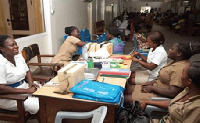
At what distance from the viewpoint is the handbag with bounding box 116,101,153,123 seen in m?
1.53

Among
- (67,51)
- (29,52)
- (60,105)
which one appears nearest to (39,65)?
(29,52)

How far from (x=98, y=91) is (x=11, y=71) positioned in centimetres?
104

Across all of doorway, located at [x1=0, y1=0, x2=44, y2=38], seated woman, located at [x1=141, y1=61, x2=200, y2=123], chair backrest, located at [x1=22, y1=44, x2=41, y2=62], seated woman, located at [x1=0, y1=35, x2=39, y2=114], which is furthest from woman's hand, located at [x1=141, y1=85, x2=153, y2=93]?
doorway, located at [x1=0, y1=0, x2=44, y2=38]

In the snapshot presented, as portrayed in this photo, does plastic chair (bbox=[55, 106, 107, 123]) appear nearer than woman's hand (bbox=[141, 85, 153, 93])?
Yes

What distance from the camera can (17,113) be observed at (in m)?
1.76

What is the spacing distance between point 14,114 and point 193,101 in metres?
1.64

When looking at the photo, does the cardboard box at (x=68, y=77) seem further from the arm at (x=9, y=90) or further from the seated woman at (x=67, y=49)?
the seated woman at (x=67, y=49)

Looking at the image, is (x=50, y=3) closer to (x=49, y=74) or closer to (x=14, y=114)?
(x=49, y=74)

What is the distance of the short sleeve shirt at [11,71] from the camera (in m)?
1.74

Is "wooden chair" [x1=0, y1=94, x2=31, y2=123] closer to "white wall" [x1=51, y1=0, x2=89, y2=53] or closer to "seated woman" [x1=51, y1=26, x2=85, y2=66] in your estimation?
"seated woman" [x1=51, y1=26, x2=85, y2=66]

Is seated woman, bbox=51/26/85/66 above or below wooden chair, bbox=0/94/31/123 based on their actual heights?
above

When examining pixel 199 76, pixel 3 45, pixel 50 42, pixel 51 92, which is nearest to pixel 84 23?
pixel 50 42

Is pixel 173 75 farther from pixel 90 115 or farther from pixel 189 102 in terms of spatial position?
pixel 90 115

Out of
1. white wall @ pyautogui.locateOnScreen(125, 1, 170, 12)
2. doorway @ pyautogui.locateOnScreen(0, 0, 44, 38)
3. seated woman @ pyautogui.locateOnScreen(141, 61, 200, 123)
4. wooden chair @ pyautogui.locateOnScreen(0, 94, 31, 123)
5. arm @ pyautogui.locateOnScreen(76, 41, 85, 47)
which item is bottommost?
wooden chair @ pyautogui.locateOnScreen(0, 94, 31, 123)
